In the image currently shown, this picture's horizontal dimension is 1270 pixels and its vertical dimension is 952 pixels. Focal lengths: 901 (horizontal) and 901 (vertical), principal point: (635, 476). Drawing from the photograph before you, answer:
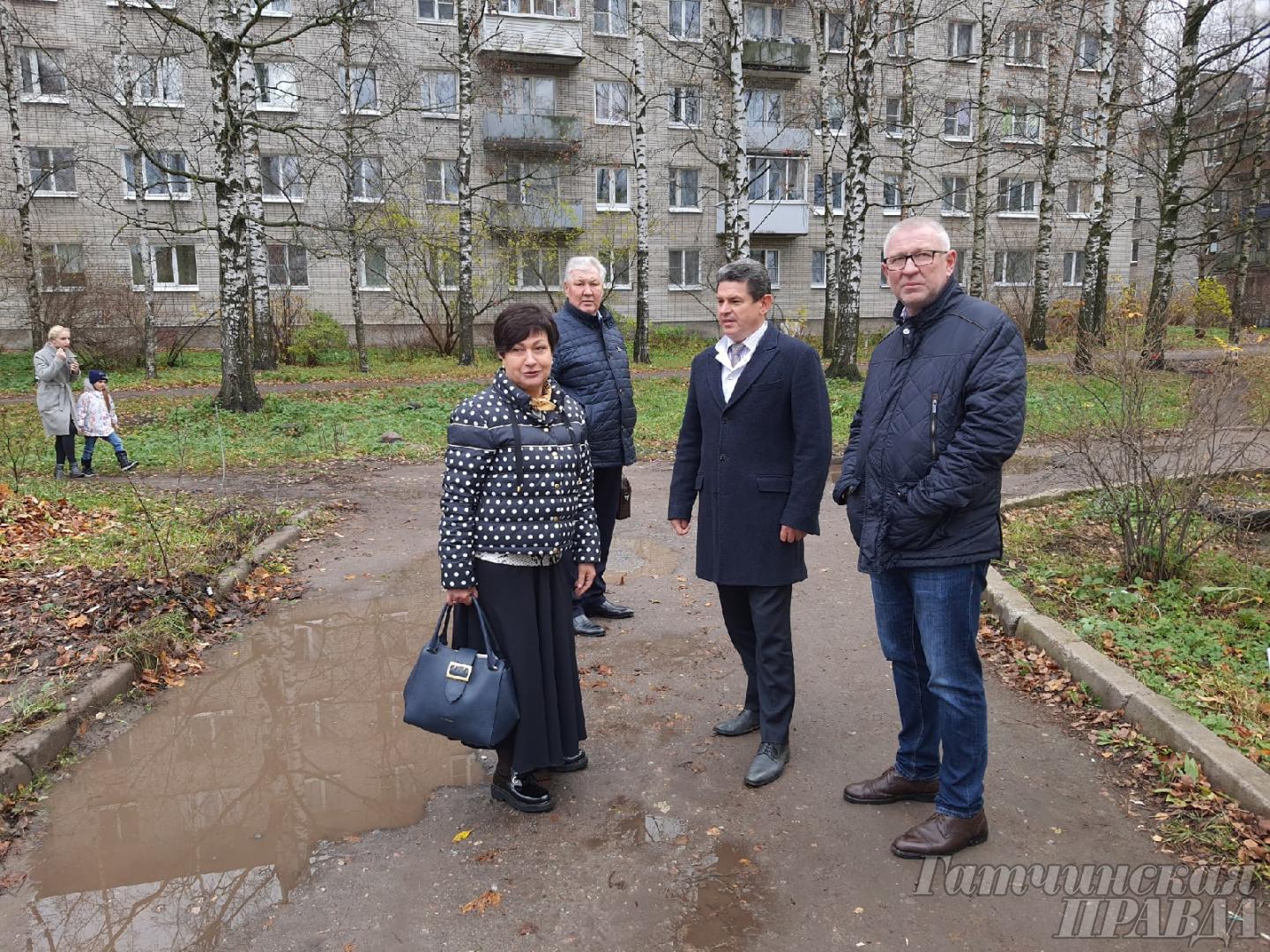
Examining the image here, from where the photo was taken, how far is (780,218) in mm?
33219

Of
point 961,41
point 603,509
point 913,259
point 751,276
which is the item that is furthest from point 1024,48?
point 913,259

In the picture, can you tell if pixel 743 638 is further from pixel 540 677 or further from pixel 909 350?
pixel 909 350

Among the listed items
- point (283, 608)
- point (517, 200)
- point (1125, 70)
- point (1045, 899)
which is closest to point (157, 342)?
point (517, 200)

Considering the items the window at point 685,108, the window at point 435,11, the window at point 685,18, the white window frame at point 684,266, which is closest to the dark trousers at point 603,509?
the white window frame at point 684,266

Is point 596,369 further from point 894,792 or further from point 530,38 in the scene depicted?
point 530,38

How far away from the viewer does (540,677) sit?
3641 mm

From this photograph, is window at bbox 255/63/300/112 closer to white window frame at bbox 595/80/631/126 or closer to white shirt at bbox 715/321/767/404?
white window frame at bbox 595/80/631/126

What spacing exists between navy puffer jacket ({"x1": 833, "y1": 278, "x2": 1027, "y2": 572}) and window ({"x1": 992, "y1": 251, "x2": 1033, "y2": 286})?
117 feet

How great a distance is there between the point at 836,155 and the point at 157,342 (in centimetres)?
2402

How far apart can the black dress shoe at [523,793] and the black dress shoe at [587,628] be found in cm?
192

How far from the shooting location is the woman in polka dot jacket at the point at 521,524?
137 inches

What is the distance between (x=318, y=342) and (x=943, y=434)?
25295 millimetres

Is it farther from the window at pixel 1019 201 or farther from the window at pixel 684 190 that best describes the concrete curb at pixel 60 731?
the window at pixel 1019 201

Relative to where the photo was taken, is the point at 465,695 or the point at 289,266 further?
the point at 289,266
